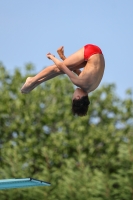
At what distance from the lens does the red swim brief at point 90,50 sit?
10.2m

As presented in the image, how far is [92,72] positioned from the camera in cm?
1005

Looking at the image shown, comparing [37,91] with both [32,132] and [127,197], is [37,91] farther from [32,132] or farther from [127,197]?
[127,197]

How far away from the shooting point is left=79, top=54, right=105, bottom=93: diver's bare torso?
32.8 feet

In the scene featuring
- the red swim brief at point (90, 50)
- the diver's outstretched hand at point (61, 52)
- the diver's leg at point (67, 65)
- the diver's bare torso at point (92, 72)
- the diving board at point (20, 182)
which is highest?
the diver's outstretched hand at point (61, 52)

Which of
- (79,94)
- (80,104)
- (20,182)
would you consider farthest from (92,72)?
(20,182)

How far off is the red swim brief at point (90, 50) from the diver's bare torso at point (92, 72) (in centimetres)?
5

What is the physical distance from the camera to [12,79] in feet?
94.5

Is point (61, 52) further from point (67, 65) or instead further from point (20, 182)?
point (20, 182)

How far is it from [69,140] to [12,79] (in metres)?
4.15

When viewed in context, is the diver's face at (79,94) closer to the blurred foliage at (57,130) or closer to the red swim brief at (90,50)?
the red swim brief at (90,50)

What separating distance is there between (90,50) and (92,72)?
40 cm

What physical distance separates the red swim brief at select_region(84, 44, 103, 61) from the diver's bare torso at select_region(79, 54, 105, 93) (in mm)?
53

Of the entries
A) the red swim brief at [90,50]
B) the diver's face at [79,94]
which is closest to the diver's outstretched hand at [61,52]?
the red swim brief at [90,50]

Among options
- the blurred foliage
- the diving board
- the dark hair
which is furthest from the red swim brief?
the blurred foliage
